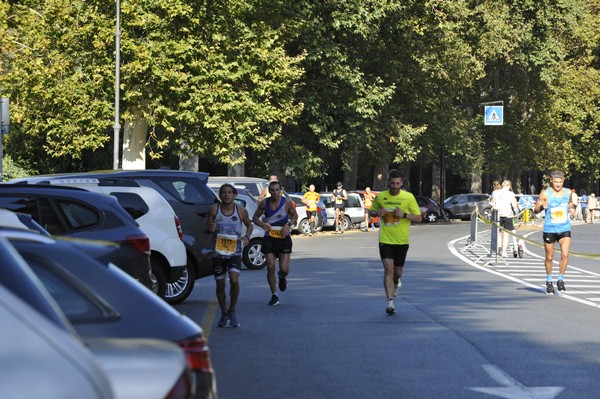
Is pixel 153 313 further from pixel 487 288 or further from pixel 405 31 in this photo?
pixel 405 31

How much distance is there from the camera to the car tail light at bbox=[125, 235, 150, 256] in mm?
11641

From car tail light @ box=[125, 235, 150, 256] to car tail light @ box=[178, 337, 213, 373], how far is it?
6.84 meters

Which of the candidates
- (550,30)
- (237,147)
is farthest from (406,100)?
(237,147)

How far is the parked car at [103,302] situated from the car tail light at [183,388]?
260 mm

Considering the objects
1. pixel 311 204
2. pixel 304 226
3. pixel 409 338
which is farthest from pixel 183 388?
pixel 304 226

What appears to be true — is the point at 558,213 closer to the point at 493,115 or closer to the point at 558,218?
the point at 558,218

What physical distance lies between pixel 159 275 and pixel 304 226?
27.3 m

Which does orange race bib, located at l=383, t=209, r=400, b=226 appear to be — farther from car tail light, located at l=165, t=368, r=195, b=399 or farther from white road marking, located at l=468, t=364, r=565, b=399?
car tail light, located at l=165, t=368, r=195, b=399

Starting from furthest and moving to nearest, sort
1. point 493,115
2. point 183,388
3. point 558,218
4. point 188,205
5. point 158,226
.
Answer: point 493,115
point 188,205
point 558,218
point 158,226
point 183,388

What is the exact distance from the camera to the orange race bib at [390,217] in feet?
51.4

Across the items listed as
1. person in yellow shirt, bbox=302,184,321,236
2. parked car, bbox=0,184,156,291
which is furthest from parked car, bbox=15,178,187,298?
person in yellow shirt, bbox=302,184,321,236

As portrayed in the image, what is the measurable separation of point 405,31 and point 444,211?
16809 millimetres

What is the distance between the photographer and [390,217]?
51.5 feet

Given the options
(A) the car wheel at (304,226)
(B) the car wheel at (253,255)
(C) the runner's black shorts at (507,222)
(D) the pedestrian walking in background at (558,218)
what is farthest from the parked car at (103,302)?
(A) the car wheel at (304,226)
